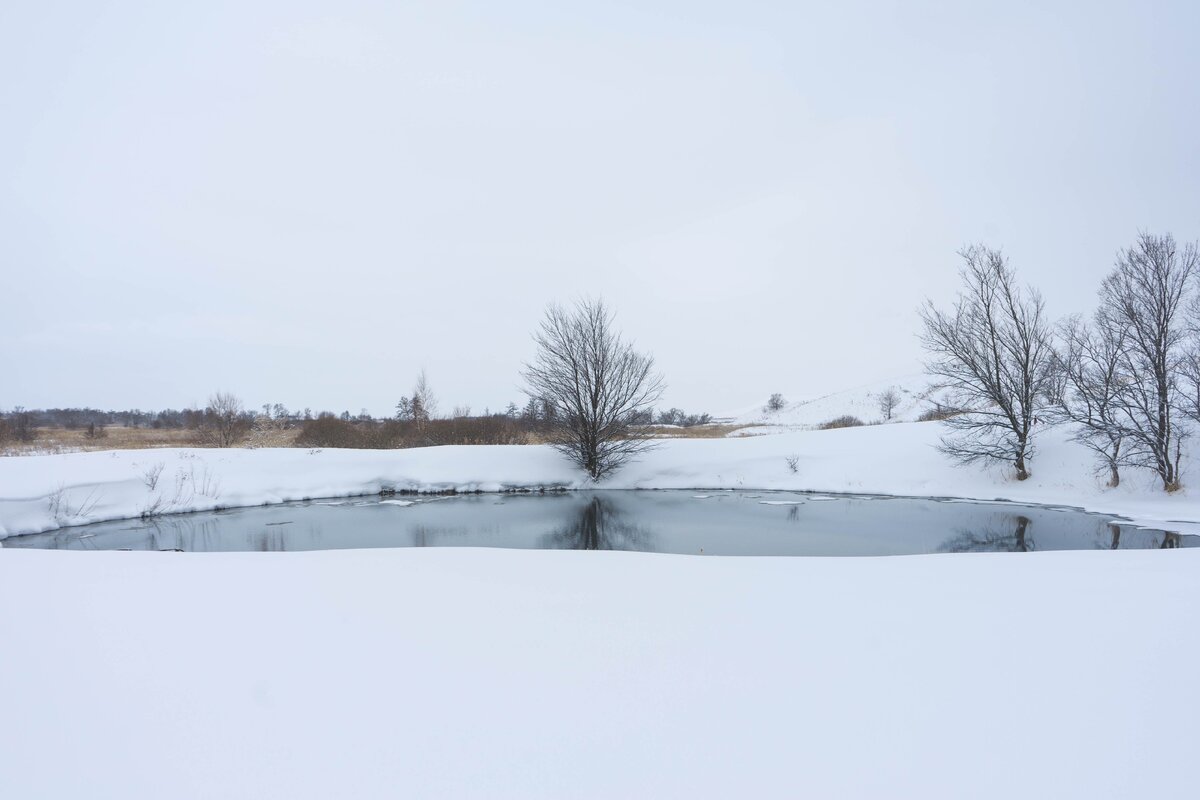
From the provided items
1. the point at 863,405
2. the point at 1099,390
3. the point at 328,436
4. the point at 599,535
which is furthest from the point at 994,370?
the point at 863,405

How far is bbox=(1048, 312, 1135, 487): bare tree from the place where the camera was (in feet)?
50.6

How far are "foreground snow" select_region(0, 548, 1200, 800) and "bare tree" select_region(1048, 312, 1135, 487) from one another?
13.7m

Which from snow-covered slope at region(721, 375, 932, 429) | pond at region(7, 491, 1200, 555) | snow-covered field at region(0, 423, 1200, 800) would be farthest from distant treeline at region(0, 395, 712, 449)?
snow-covered slope at region(721, 375, 932, 429)

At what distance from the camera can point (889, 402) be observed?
54.3m

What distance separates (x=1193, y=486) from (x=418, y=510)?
2072 centimetres

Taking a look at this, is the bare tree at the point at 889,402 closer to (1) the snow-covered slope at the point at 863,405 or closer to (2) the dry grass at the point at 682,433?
(1) the snow-covered slope at the point at 863,405

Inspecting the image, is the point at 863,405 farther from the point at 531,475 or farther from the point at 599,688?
the point at 599,688

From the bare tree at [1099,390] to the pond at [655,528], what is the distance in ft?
8.20

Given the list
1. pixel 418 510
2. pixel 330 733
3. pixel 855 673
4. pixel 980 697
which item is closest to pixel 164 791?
pixel 330 733

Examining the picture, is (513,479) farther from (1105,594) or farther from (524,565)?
(1105,594)

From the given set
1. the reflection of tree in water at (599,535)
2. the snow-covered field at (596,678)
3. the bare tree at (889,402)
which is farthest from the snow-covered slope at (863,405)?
the snow-covered field at (596,678)

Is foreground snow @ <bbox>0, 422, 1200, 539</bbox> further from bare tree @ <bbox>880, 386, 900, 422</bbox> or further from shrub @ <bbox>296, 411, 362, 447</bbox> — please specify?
bare tree @ <bbox>880, 386, 900, 422</bbox>

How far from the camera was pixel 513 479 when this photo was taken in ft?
75.3

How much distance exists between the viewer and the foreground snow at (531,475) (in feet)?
48.6
